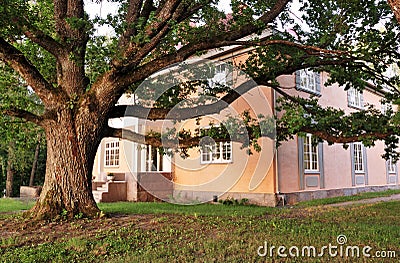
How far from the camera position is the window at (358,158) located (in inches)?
681

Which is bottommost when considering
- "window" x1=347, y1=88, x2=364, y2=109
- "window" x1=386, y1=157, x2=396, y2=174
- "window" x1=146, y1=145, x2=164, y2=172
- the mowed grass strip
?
the mowed grass strip

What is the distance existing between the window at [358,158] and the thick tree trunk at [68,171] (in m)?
13.4

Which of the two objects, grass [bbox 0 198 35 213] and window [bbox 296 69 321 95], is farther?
window [bbox 296 69 321 95]

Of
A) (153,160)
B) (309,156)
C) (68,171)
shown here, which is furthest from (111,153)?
(68,171)

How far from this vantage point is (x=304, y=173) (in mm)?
13602

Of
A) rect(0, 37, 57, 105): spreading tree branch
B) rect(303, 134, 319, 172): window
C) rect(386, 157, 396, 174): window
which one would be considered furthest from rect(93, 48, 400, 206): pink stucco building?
rect(0, 37, 57, 105): spreading tree branch

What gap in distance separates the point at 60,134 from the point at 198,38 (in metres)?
3.63

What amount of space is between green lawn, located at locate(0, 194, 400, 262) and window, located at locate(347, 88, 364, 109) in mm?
10741

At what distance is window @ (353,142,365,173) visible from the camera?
56.7 feet

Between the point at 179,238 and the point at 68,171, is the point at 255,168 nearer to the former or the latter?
the point at 68,171

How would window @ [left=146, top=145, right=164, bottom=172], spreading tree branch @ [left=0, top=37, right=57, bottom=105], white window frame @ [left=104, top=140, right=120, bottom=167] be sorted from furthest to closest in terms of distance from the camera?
white window frame @ [left=104, top=140, right=120, bottom=167] < window @ [left=146, top=145, right=164, bottom=172] < spreading tree branch @ [left=0, top=37, right=57, bottom=105]

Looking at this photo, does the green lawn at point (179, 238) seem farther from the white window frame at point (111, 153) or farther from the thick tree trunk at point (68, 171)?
the white window frame at point (111, 153)

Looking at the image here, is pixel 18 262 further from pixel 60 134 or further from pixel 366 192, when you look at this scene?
pixel 366 192

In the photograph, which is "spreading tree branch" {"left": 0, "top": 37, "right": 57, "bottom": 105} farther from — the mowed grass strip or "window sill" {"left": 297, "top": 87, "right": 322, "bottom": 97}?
"window sill" {"left": 297, "top": 87, "right": 322, "bottom": 97}
